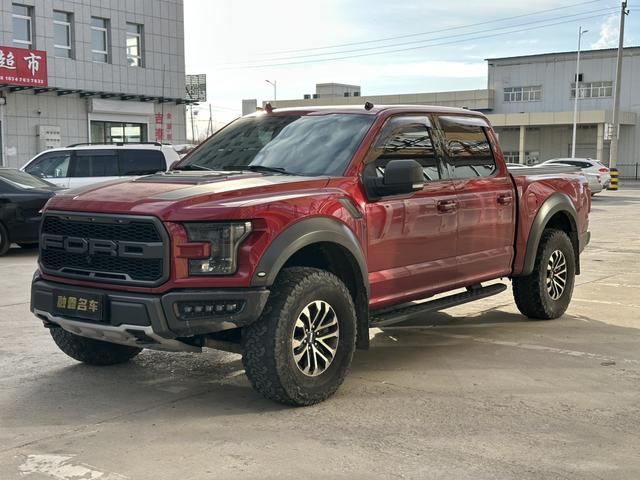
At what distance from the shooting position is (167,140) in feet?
108

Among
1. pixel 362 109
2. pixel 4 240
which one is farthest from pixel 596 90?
pixel 362 109

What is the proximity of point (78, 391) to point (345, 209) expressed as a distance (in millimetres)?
2209

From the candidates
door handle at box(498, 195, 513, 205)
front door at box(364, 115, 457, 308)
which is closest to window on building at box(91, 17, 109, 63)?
door handle at box(498, 195, 513, 205)

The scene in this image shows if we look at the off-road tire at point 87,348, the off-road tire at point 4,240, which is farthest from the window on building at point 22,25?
the off-road tire at point 87,348

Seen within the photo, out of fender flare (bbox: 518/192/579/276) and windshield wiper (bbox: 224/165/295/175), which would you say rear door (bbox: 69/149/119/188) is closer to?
fender flare (bbox: 518/192/579/276)

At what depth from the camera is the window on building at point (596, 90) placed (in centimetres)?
5719

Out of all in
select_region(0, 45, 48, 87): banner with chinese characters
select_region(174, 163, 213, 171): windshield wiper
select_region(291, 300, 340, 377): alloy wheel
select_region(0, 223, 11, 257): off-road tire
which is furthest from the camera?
select_region(0, 45, 48, 87): banner with chinese characters

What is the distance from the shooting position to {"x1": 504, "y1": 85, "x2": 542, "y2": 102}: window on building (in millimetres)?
60656

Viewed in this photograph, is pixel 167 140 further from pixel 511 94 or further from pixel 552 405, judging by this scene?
pixel 511 94

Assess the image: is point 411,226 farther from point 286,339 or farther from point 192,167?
point 192,167

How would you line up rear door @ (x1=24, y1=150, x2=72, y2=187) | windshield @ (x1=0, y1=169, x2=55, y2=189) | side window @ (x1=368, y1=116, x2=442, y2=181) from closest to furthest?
side window @ (x1=368, y1=116, x2=442, y2=181), windshield @ (x1=0, y1=169, x2=55, y2=189), rear door @ (x1=24, y1=150, x2=72, y2=187)

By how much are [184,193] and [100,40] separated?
27.0 metres

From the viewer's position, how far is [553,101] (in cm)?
5978

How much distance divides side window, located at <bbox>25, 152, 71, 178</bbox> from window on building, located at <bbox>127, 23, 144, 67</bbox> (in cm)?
1569
